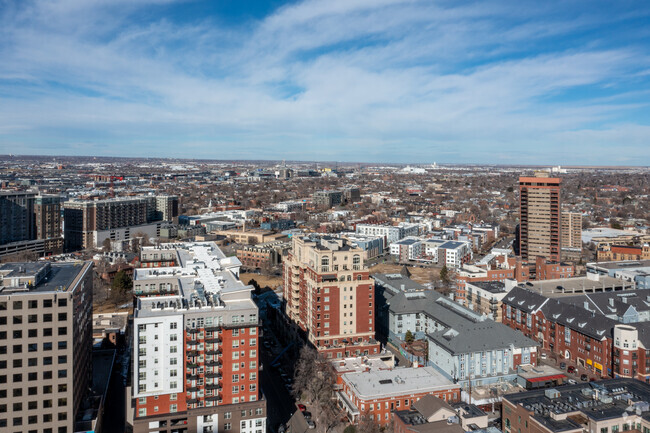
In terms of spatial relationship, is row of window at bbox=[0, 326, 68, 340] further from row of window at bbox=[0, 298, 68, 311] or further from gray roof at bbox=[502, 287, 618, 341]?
gray roof at bbox=[502, 287, 618, 341]

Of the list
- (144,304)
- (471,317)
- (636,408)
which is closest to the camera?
(636,408)

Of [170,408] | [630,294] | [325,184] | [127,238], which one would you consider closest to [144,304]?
[170,408]

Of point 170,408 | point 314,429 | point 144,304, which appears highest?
point 144,304

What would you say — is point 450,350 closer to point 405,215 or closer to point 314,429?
point 314,429

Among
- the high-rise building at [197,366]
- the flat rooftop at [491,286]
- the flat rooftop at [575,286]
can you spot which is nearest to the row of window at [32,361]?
Result: the high-rise building at [197,366]

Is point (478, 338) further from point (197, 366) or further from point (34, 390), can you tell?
point (34, 390)

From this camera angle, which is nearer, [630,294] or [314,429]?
[314,429]
